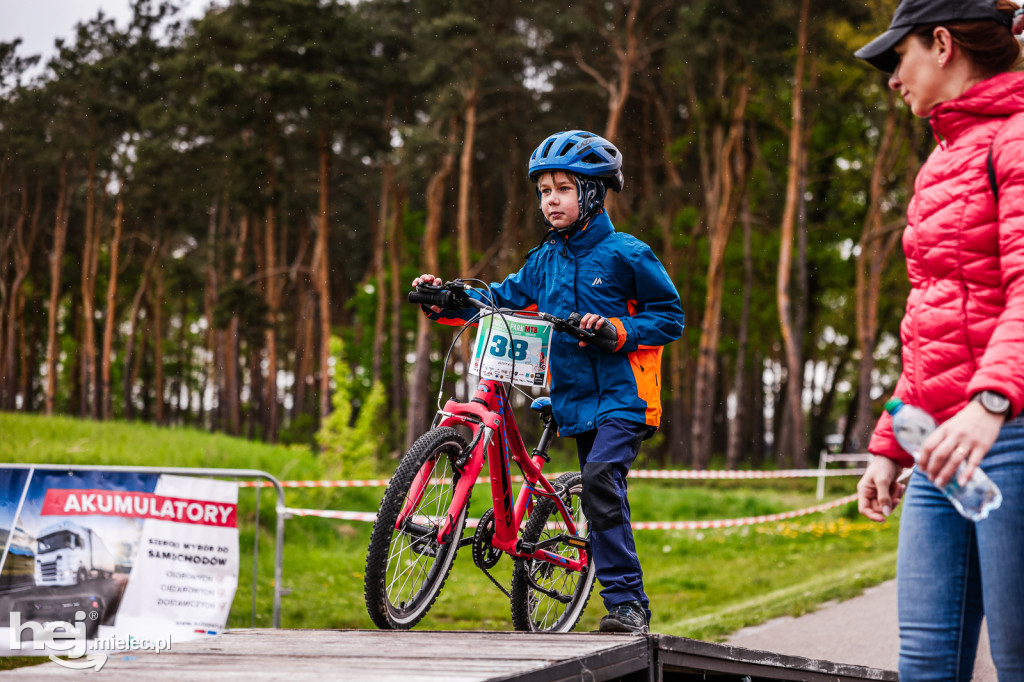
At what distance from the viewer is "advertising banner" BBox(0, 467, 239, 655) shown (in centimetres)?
617

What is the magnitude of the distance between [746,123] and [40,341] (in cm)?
3321

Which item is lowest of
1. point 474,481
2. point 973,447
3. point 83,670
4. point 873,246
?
point 83,670

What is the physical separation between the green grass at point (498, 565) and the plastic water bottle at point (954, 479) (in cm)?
326

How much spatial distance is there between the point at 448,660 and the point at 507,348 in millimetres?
1585

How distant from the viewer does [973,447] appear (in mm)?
2055

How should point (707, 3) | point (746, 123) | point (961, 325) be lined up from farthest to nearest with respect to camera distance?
point (746, 123)
point (707, 3)
point (961, 325)

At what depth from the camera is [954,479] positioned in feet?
6.99

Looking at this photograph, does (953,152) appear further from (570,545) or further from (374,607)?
(570,545)

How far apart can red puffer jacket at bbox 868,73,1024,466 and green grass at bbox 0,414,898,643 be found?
325cm

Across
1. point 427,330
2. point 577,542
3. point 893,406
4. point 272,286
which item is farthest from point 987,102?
point 272,286

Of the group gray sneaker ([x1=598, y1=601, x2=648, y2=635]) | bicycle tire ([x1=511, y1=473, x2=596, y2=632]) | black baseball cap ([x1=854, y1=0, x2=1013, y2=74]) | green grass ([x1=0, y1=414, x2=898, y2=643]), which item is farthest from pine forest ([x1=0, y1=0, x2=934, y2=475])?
black baseball cap ([x1=854, y1=0, x2=1013, y2=74])

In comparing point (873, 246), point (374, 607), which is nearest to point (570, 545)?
point (374, 607)

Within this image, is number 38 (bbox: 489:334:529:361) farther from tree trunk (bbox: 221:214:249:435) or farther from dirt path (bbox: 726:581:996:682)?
tree trunk (bbox: 221:214:249:435)

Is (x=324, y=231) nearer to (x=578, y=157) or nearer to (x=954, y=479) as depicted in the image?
(x=578, y=157)
